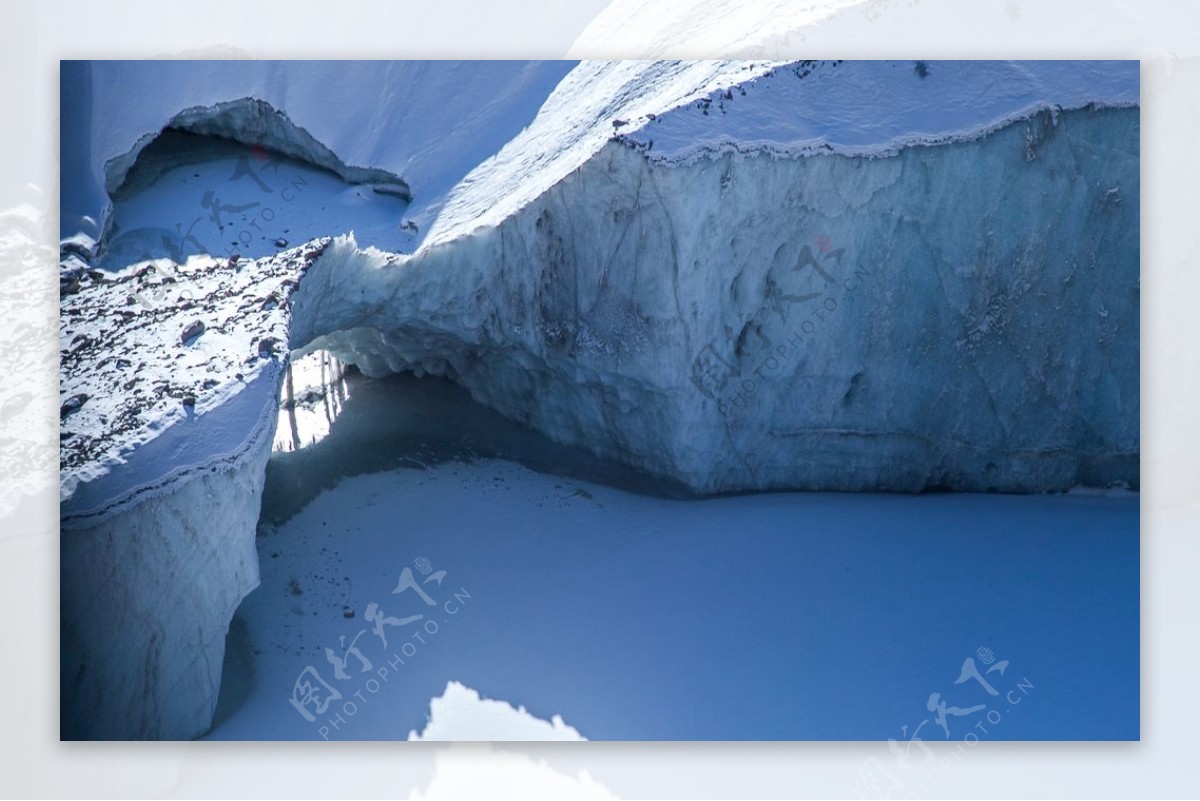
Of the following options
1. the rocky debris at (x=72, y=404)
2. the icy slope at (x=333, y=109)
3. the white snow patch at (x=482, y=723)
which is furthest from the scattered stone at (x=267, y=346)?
the white snow patch at (x=482, y=723)

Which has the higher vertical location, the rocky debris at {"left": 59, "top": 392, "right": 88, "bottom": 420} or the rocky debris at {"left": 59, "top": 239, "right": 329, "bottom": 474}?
the rocky debris at {"left": 59, "top": 239, "right": 329, "bottom": 474}

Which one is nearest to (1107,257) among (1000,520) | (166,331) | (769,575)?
(1000,520)

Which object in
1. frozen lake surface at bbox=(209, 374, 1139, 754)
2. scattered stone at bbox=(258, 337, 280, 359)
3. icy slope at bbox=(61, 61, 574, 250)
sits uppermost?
icy slope at bbox=(61, 61, 574, 250)

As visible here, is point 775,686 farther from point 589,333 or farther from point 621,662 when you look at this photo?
point 589,333

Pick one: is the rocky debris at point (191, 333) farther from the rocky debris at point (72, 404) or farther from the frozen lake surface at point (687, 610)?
the frozen lake surface at point (687, 610)

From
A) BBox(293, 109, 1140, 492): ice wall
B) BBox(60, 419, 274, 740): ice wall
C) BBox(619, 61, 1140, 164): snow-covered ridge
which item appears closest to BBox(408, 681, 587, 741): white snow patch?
BBox(60, 419, 274, 740): ice wall

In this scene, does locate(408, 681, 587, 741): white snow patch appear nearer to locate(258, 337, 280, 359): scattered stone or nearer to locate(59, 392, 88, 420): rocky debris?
locate(258, 337, 280, 359): scattered stone
